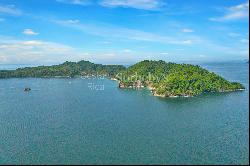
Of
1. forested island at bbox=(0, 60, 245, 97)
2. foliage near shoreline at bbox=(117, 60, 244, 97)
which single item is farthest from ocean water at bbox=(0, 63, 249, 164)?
forested island at bbox=(0, 60, 245, 97)

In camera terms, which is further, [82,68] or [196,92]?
[82,68]

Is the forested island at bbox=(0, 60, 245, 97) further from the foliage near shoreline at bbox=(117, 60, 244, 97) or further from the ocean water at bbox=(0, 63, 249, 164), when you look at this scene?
the ocean water at bbox=(0, 63, 249, 164)

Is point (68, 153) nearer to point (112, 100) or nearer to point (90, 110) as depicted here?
point (90, 110)

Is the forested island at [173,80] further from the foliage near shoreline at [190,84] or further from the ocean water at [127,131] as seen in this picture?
the ocean water at [127,131]

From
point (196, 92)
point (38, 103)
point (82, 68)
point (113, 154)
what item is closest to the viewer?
point (113, 154)

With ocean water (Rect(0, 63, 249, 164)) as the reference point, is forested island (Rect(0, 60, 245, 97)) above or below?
above

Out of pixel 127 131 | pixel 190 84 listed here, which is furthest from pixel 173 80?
pixel 127 131

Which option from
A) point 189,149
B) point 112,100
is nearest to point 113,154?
point 189,149

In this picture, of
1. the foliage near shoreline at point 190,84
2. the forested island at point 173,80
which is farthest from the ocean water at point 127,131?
the forested island at point 173,80

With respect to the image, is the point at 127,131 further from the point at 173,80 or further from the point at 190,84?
the point at 190,84
